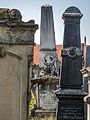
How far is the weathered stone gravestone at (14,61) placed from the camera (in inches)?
236

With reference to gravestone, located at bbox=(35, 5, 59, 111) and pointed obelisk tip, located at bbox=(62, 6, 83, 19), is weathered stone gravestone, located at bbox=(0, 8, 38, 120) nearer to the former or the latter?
pointed obelisk tip, located at bbox=(62, 6, 83, 19)

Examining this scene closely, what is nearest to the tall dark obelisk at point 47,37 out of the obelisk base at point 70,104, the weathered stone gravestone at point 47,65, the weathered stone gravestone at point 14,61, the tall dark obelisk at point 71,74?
the weathered stone gravestone at point 47,65

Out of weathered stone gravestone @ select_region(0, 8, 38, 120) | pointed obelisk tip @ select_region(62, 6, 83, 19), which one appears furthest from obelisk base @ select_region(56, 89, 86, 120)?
weathered stone gravestone @ select_region(0, 8, 38, 120)

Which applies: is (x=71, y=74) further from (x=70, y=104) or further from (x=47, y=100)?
(x=47, y=100)

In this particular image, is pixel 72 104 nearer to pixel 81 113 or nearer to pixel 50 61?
pixel 81 113

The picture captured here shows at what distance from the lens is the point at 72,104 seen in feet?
33.6

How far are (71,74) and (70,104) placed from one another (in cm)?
95

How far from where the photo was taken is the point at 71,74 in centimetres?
1057

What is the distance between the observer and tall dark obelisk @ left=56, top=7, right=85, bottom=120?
400 inches

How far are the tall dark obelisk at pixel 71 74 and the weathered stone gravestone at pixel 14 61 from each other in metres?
4.23

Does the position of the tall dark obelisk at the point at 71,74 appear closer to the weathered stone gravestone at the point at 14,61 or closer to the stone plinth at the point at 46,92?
the weathered stone gravestone at the point at 14,61

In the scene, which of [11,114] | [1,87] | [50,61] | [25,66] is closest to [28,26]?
[25,66]

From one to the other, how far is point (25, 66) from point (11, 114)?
882 millimetres

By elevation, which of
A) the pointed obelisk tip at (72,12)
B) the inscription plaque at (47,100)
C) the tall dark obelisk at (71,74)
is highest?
the pointed obelisk tip at (72,12)
